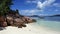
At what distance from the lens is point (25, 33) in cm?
851

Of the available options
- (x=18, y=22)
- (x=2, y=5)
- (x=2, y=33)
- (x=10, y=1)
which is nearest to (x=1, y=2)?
(x=2, y=5)

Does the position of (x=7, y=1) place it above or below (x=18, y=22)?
above

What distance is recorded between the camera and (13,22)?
1235cm

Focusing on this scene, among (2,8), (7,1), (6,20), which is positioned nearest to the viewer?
(2,8)

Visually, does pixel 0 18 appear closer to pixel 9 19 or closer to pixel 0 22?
pixel 0 22

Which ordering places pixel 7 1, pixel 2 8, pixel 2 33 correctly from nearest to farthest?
pixel 2 33 < pixel 2 8 < pixel 7 1

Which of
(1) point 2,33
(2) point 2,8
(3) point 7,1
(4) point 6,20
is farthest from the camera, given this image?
(4) point 6,20

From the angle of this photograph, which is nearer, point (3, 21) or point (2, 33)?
point (2, 33)

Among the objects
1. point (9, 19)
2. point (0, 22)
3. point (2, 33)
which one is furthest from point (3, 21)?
point (2, 33)

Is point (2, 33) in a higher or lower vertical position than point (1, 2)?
lower

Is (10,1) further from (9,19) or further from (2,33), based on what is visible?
(2,33)

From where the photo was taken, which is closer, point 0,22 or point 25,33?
point 25,33

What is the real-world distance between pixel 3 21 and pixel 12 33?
9.26ft

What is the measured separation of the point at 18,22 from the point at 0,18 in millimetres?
2007
